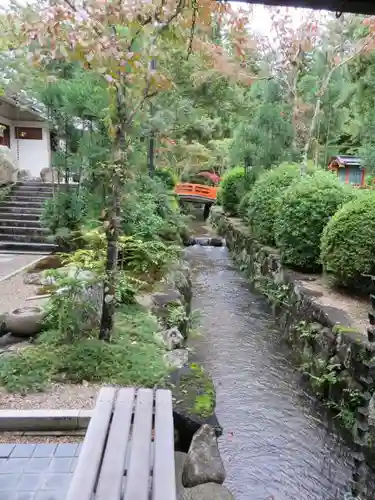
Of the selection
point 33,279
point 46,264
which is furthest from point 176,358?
point 46,264

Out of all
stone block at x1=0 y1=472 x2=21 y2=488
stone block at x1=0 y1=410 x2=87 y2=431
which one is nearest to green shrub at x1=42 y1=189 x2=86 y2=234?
stone block at x1=0 y1=410 x2=87 y2=431

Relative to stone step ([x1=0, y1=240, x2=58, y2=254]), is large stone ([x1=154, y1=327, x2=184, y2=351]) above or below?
below

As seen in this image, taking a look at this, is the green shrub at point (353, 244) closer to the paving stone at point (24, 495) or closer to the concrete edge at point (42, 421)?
the concrete edge at point (42, 421)

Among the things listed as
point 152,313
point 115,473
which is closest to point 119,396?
point 115,473

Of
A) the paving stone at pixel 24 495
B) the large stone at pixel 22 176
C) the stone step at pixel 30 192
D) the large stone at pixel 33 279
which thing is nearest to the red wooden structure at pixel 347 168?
the stone step at pixel 30 192

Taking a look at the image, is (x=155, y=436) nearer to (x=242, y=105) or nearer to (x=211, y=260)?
(x=211, y=260)

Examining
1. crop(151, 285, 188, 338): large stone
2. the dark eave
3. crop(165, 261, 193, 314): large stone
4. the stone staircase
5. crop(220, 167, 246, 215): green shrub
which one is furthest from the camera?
crop(220, 167, 246, 215): green shrub

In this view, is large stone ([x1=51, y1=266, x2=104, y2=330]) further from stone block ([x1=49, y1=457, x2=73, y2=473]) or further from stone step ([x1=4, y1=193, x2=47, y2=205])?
stone step ([x1=4, y1=193, x2=47, y2=205])

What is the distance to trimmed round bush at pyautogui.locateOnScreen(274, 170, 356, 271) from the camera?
660cm

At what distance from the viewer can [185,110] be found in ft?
39.6

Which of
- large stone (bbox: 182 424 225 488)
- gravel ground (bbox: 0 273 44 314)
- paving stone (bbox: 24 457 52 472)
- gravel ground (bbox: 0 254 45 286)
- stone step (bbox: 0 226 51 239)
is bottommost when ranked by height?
large stone (bbox: 182 424 225 488)

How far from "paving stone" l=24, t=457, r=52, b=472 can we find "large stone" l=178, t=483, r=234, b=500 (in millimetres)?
865

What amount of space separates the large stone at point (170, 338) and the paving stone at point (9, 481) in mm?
2037

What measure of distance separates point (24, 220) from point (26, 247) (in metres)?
1.22
